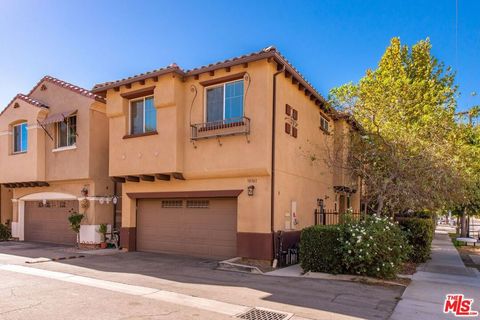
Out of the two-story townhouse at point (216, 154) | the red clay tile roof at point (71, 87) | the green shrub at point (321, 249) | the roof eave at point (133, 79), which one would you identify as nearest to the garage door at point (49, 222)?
the two-story townhouse at point (216, 154)

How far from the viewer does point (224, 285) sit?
32.2 feet

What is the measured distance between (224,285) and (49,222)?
1370 cm

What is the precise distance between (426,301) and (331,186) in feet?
36.8

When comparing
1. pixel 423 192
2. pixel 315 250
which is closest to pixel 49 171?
pixel 315 250

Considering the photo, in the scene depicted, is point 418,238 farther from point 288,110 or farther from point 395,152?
point 288,110

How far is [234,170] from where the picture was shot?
13.1 metres

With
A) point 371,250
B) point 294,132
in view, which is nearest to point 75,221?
point 294,132

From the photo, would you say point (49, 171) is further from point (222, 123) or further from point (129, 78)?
point (222, 123)

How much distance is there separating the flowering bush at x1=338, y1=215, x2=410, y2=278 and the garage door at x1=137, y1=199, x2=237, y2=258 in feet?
13.9

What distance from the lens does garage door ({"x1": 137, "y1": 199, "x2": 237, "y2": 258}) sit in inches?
546

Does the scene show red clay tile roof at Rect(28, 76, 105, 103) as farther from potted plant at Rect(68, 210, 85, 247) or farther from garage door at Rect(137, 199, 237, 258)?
potted plant at Rect(68, 210, 85, 247)

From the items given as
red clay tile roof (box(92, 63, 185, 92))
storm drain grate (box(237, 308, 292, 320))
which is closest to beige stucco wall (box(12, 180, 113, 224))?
red clay tile roof (box(92, 63, 185, 92))

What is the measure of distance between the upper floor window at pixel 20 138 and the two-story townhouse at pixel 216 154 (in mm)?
6268

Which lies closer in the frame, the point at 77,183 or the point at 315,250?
the point at 315,250
